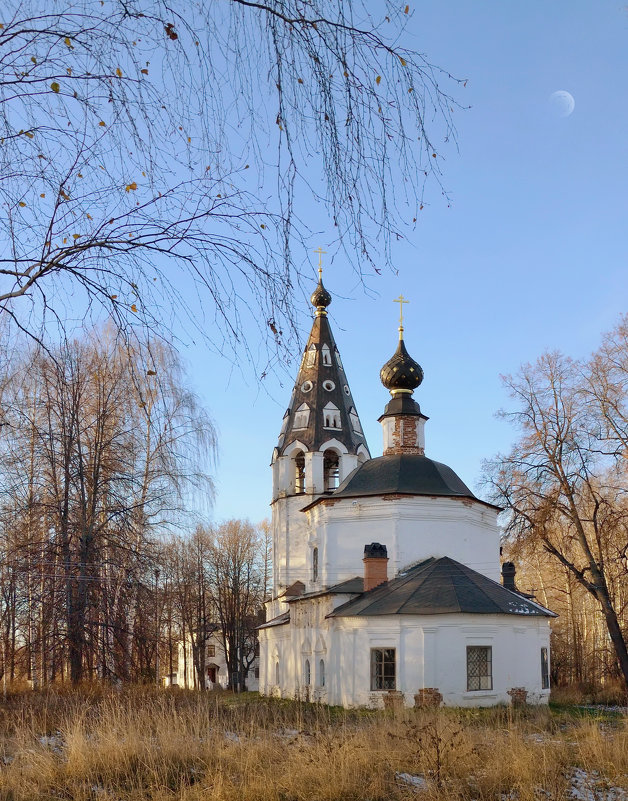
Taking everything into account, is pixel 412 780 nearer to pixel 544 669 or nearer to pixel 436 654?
pixel 436 654

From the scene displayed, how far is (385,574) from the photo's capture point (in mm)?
25625

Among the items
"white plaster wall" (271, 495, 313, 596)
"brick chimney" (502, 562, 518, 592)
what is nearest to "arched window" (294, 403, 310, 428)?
"white plaster wall" (271, 495, 313, 596)

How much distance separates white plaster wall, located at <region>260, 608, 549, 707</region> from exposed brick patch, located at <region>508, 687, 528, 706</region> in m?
0.11

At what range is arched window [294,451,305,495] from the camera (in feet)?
119

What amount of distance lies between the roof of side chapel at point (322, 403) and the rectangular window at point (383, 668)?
1392 centimetres

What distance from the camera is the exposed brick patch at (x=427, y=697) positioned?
68.9 ft

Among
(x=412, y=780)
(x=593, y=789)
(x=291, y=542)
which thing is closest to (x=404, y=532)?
(x=291, y=542)

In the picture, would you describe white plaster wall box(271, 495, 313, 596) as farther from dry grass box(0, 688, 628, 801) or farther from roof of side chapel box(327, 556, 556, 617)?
dry grass box(0, 688, 628, 801)

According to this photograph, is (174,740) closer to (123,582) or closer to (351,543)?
(123,582)

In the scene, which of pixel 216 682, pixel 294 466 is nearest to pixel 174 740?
pixel 294 466

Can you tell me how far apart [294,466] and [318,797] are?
29200 mm

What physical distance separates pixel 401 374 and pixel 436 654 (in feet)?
40.5

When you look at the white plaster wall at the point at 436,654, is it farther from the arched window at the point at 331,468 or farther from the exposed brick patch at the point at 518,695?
the arched window at the point at 331,468

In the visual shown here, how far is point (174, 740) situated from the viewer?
28.7 feet
